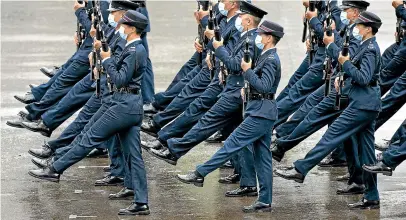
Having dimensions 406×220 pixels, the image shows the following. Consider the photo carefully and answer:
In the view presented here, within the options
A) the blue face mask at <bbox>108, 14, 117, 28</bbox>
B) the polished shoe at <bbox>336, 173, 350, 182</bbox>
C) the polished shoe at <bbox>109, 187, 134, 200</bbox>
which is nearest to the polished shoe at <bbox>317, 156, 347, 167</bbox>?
the polished shoe at <bbox>336, 173, 350, 182</bbox>

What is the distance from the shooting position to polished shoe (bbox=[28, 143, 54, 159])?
1388 centimetres

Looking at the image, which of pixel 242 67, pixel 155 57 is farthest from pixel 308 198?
pixel 155 57

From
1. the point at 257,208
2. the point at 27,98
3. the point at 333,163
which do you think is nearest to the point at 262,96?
the point at 257,208

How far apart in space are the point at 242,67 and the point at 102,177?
87.4 inches

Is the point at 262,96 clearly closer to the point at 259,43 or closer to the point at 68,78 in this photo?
the point at 259,43

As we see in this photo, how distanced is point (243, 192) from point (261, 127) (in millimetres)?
899

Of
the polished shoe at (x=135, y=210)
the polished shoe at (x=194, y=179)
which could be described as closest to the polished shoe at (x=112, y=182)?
the polished shoe at (x=194, y=179)

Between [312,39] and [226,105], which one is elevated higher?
[312,39]

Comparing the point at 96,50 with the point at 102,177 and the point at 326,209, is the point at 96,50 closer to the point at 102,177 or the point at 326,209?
the point at 102,177

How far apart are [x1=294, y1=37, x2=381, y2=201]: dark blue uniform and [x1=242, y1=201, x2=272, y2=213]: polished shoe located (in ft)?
2.07

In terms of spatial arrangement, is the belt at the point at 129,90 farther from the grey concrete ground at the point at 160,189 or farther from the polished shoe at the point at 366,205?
the polished shoe at the point at 366,205

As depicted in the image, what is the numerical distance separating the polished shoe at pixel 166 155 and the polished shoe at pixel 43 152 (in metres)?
1.10

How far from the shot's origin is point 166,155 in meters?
13.6

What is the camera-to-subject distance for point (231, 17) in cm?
1356
